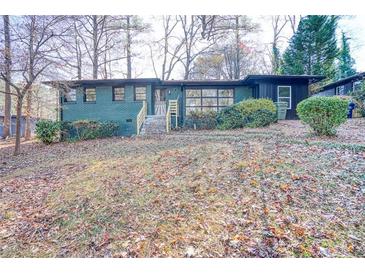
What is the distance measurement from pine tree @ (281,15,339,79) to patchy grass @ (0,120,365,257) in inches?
548

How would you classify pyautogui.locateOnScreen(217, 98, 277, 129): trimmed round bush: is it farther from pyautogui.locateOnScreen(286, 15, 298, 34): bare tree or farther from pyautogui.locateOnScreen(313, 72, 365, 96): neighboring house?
pyautogui.locateOnScreen(286, 15, 298, 34): bare tree

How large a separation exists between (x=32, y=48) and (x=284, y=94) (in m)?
11.4

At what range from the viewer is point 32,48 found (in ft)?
26.0

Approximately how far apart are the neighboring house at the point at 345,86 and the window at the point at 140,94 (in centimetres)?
1149

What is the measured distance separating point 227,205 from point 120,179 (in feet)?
7.17

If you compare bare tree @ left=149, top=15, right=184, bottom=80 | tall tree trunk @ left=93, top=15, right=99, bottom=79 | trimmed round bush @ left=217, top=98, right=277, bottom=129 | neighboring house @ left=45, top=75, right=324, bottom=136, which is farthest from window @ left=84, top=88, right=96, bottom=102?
bare tree @ left=149, top=15, right=184, bottom=80

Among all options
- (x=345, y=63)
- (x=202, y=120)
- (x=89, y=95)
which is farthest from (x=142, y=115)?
(x=345, y=63)

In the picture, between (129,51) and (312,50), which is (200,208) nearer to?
(129,51)

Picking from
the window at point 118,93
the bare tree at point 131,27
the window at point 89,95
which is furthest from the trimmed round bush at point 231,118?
the bare tree at point 131,27

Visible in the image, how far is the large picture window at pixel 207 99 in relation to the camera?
1347cm

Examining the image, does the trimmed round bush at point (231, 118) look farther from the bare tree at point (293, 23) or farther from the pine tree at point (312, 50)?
the bare tree at point (293, 23)

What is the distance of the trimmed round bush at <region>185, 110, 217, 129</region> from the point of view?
448 inches

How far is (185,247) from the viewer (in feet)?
8.51
